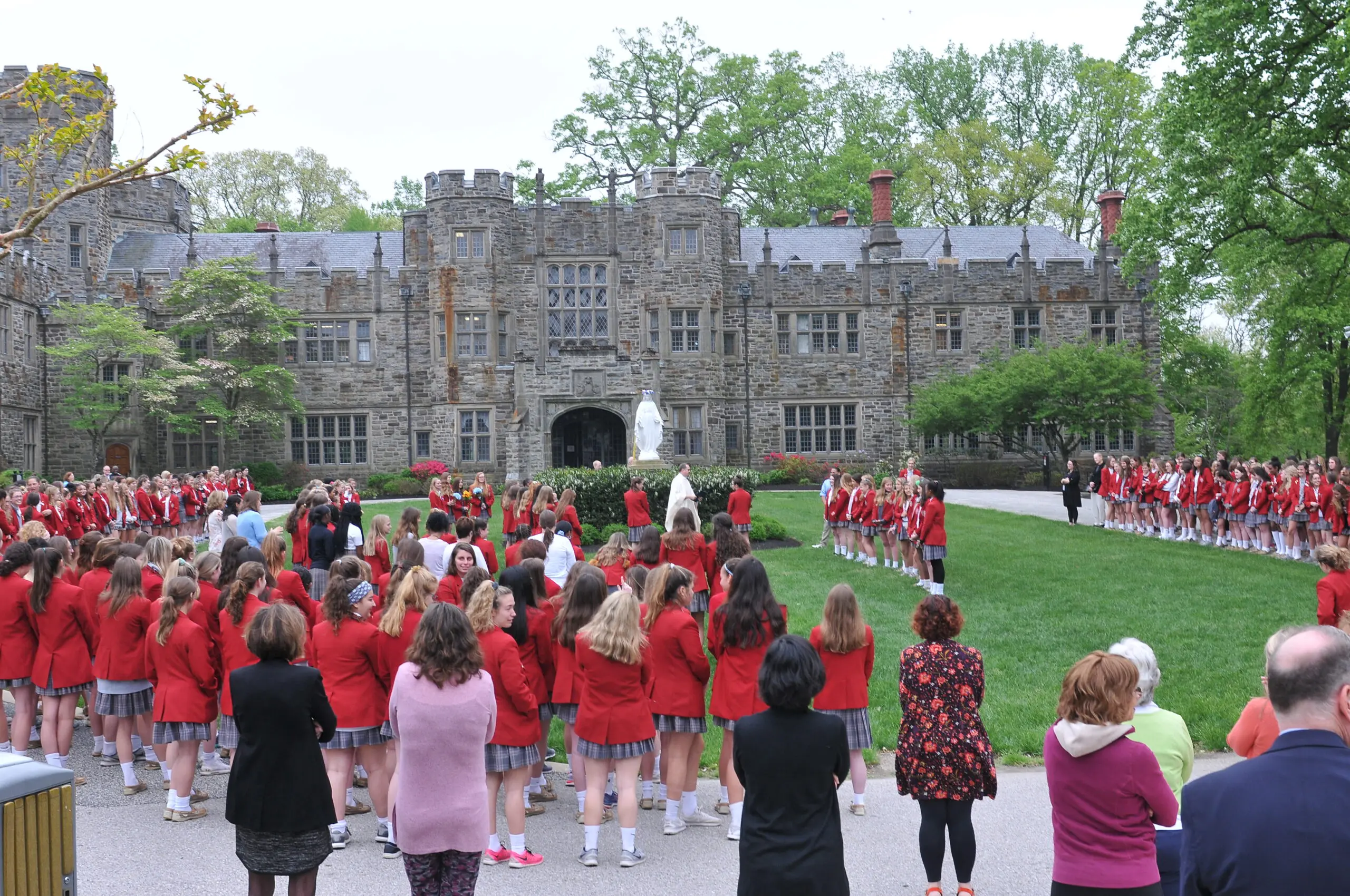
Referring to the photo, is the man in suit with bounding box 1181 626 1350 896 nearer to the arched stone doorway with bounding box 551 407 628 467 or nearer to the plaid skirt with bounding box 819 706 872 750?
the plaid skirt with bounding box 819 706 872 750

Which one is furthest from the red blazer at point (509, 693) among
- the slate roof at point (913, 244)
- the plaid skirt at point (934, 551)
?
the slate roof at point (913, 244)

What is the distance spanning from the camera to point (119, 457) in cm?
3547

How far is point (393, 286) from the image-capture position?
37.1m

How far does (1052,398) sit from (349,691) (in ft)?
101

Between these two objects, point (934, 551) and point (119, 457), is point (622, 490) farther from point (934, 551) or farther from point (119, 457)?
point (119, 457)

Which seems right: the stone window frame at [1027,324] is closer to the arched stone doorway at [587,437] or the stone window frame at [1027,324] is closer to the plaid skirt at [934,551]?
the arched stone doorway at [587,437]

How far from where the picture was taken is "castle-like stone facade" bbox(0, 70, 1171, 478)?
36.4 meters

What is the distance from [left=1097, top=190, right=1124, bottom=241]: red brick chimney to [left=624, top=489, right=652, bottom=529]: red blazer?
28.0 m

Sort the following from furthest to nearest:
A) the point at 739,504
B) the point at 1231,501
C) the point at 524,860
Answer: the point at 1231,501 → the point at 739,504 → the point at 524,860

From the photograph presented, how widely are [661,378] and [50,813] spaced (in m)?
32.2

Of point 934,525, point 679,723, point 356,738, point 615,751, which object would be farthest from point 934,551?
point 356,738

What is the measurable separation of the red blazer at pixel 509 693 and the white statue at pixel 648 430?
16.2 metres

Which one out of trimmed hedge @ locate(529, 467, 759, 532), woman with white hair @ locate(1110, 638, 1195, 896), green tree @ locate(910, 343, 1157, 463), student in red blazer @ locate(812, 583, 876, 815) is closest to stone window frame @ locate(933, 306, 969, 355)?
green tree @ locate(910, 343, 1157, 463)

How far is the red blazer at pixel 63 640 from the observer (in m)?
Answer: 8.35
